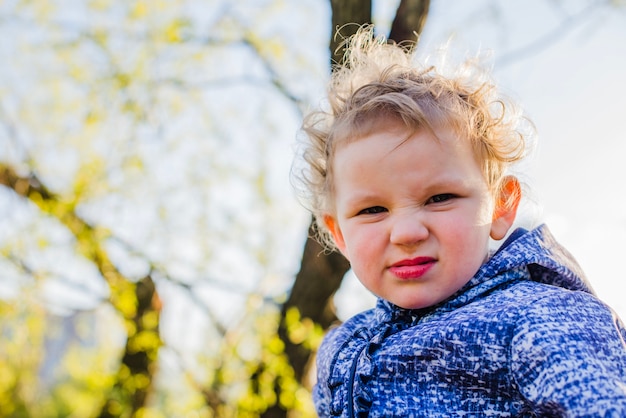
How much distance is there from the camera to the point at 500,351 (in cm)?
111

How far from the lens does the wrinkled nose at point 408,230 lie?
1265 millimetres

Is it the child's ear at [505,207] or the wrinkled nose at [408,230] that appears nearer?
the wrinkled nose at [408,230]

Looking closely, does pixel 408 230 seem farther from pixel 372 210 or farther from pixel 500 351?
pixel 500 351

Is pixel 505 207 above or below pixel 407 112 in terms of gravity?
below

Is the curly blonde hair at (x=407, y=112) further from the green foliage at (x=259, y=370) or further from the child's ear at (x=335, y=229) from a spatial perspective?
the green foliage at (x=259, y=370)

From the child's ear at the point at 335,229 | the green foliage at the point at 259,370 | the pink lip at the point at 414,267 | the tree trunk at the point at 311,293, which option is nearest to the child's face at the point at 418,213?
the pink lip at the point at 414,267

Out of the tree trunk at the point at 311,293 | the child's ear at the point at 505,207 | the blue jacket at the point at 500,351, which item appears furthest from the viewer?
the tree trunk at the point at 311,293

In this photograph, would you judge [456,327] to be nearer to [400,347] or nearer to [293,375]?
[400,347]

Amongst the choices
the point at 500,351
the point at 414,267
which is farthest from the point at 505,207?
the point at 500,351

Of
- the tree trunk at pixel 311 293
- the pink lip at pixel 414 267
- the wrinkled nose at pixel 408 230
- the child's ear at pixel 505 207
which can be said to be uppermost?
the child's ear at pixel 505 207

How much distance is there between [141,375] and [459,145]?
11.9ft

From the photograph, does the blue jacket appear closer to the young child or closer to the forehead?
the young child

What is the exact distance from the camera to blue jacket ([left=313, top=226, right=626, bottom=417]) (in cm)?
99

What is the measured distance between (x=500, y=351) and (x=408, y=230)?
0.29 m
